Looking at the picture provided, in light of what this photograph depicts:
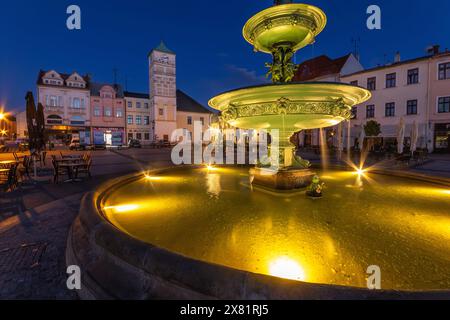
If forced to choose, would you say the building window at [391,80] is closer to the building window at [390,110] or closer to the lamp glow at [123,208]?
the building window at [390,110]

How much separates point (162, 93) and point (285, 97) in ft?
157

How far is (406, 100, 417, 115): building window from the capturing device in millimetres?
27984

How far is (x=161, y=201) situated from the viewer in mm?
4770

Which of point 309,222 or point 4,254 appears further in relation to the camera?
point 309,222

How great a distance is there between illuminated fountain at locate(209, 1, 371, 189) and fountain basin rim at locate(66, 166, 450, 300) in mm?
3934

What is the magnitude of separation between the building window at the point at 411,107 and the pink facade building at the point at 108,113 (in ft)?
156

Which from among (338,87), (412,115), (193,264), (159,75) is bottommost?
(193,264)

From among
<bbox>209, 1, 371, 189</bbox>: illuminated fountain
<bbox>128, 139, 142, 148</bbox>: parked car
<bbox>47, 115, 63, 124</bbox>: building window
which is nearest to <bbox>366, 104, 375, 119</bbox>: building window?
<bbox>209, 1, 371, 189</bbox>: illuminated fountain

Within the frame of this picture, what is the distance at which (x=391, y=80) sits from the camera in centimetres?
2962

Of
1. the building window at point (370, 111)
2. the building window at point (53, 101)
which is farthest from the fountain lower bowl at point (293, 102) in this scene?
the building window at point (53, 101)

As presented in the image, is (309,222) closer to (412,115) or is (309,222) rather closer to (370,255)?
(370,255)

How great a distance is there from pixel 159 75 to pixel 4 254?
49865 millimetres

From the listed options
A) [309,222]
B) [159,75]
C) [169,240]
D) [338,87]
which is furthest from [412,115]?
[159,75]

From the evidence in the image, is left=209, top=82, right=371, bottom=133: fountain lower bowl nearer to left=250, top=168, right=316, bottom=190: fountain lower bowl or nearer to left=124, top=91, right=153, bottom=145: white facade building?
left=250, top=168, right=316, bottom=190: fountain lower bowl
